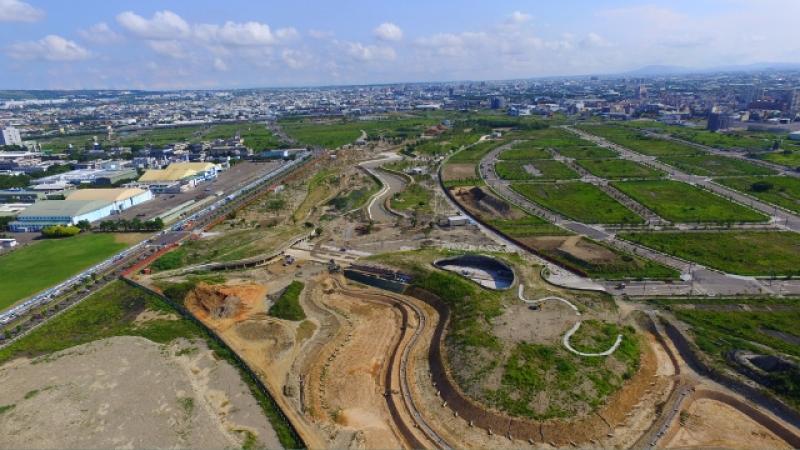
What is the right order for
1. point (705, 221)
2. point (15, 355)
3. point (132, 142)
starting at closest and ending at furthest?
point (15, 355)
point (705, 221)
point (132, 142)

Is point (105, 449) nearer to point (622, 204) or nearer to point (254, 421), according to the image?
point (254, 421)

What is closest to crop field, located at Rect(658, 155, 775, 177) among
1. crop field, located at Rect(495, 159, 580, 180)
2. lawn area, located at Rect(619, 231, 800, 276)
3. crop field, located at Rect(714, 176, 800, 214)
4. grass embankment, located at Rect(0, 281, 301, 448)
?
crop field, located at Rect(714, 176, 800, 214)

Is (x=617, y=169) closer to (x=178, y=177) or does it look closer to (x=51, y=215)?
(x=178, y=177)

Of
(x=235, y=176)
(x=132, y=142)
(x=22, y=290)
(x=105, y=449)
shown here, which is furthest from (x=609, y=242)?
(x=132, y=142)

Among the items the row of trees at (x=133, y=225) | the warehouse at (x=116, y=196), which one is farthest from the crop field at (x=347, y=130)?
the row of trees at (x=133, y=225)

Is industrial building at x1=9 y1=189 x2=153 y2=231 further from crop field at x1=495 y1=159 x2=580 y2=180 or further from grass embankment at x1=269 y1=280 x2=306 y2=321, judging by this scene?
crop field at x1=495 y1=159 x2=580 y2=180

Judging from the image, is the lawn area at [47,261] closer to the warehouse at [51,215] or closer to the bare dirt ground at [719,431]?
the warehouse at [51,215]
